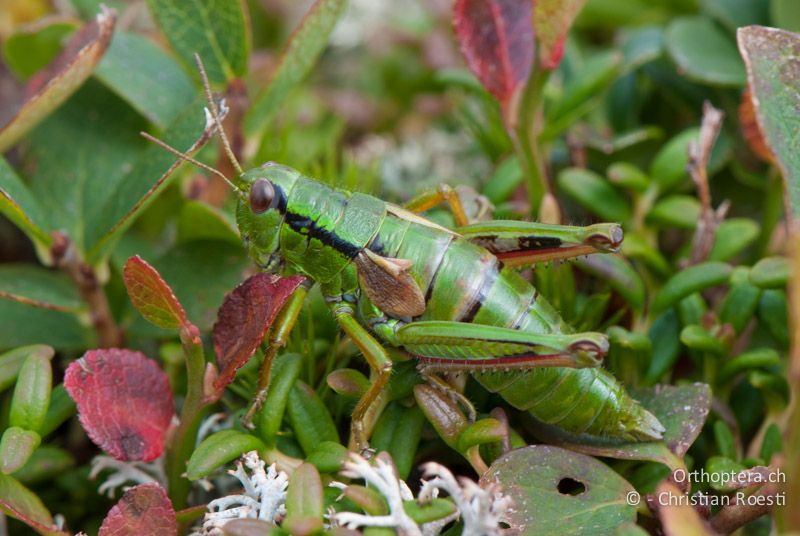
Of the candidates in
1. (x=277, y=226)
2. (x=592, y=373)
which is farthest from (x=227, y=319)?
(x=592, y=373)

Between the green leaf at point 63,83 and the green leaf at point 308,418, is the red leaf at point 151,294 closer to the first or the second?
the green leaf at point 308,418

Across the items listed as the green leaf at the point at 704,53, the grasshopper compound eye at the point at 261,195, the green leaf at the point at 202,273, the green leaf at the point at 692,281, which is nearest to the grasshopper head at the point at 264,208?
the grasshopper compound eye at the point at 261,195

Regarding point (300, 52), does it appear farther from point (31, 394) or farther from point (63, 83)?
point (31, 394)

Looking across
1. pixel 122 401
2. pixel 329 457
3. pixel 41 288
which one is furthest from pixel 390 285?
pixel 41 288

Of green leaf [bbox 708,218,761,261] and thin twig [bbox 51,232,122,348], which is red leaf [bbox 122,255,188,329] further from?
green leaf [bbox 708,218,761,261]

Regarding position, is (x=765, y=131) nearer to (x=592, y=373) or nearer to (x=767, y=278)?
(x=767, y=278)
